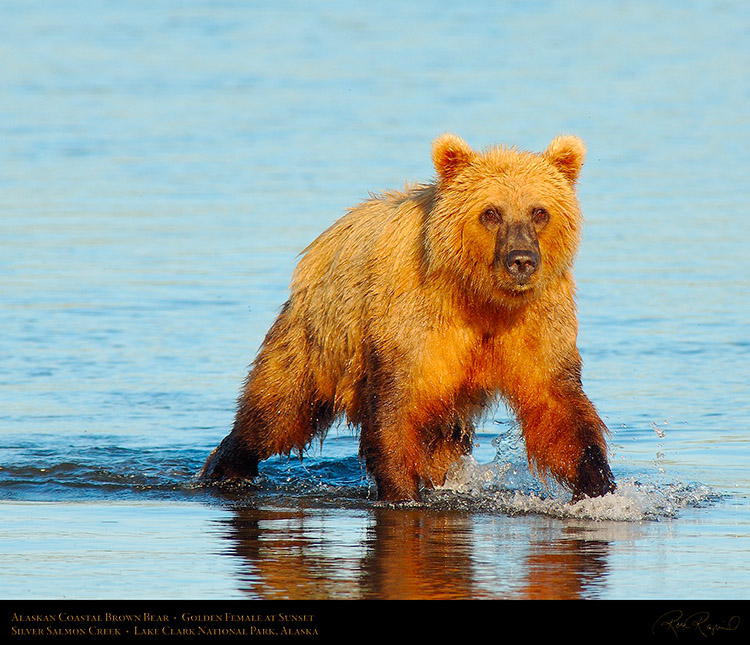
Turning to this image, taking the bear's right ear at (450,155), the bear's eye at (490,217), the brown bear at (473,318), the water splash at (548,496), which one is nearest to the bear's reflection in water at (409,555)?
the water splash at (548,496)

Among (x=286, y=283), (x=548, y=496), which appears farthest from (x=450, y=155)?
(x=286, y=283)

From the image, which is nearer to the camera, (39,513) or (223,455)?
(39,513)

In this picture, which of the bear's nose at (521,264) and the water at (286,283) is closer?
the water at (286,283)

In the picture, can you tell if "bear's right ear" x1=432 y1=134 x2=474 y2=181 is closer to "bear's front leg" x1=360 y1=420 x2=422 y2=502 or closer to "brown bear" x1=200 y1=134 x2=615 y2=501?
"brown bear" x1=200 y1=134 x2=615 y2=501

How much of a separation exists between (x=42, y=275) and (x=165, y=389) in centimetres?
448

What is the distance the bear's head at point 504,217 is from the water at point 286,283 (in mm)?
1326

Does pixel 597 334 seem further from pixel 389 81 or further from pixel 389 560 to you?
pixel 389 81

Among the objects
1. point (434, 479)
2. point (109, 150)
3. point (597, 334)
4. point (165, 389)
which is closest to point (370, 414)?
point (434, 479)

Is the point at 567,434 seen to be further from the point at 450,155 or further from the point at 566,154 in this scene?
the point at 450,155

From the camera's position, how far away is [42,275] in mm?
16438

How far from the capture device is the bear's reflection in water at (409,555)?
21.3ft
